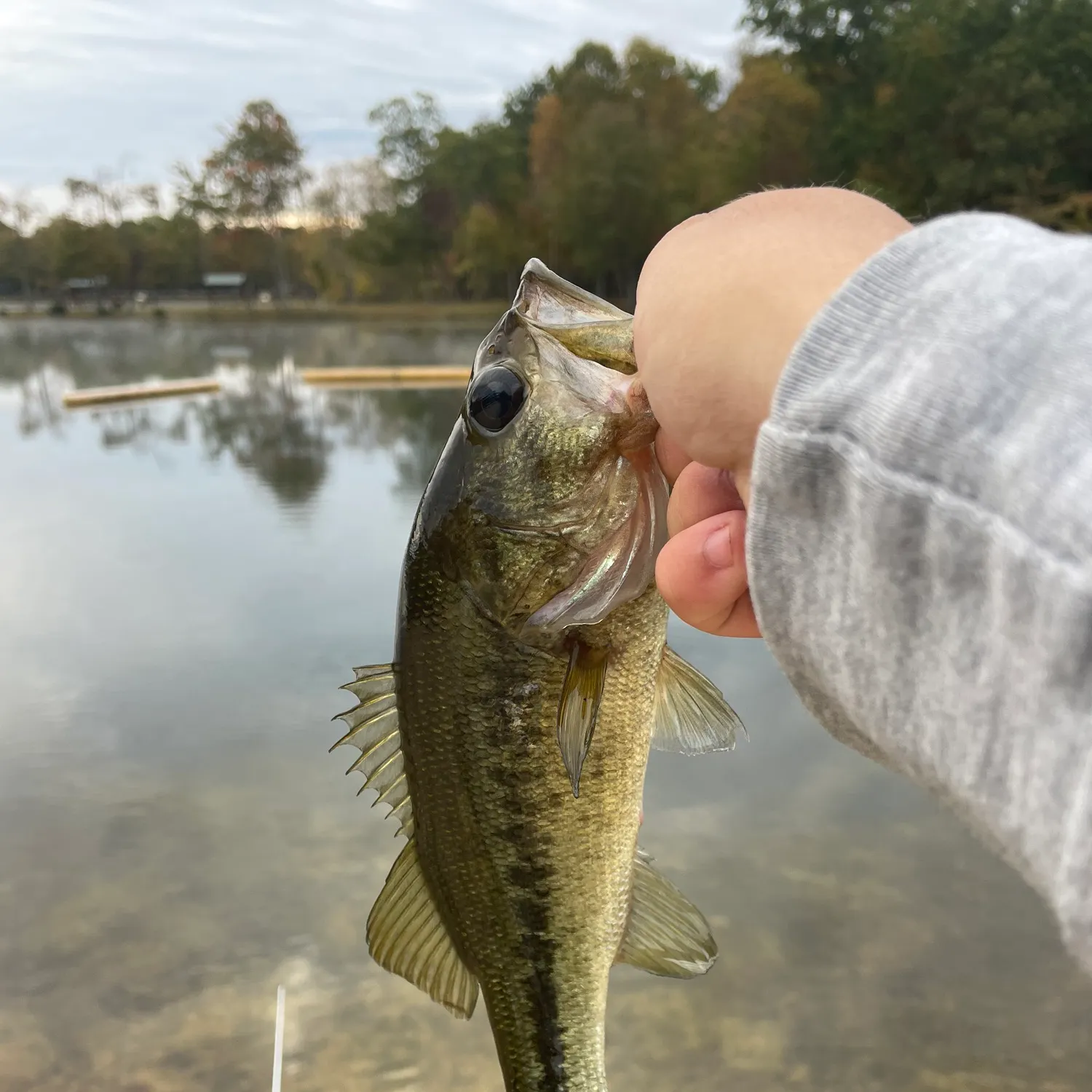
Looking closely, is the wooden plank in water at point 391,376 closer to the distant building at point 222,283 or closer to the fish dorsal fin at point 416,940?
the fish dorsal fin at point 416,940

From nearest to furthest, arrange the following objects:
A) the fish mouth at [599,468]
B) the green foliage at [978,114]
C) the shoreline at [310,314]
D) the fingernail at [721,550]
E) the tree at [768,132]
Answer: the fingernail at [721,550], the fish mouth at [599,468], the green foliage at [978,114], the tree at [768,132], the shoreline at [310,314]

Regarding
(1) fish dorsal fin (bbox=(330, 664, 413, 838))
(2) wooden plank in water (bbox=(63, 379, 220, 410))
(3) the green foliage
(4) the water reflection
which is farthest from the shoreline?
(1) fish dorsal fin (bbox=(330, 664, 413, 838))

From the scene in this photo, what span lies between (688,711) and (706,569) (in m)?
0.40

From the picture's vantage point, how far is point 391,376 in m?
12.5

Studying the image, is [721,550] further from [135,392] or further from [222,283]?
[222,283]

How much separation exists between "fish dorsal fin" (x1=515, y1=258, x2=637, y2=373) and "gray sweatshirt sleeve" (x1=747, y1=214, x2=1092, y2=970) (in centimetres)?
41

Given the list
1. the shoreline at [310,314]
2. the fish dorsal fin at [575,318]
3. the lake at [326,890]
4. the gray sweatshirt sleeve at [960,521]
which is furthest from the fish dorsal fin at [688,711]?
the shoreline at [310,314]

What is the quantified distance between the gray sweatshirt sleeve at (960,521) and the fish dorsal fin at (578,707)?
1.37 ft

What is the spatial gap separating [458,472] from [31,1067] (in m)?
2.01

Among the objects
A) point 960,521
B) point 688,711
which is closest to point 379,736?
point 688,711

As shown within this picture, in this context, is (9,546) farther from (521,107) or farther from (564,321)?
(521,107)

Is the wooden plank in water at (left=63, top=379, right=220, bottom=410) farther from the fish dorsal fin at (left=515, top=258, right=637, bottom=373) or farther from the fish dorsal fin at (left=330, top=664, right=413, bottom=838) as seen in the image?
the fish dorsal fin at (left=515, top=258, right=637, bottom=373)

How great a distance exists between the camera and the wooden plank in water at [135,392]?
10812mm

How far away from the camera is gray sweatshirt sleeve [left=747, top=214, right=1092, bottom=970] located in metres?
0.46
